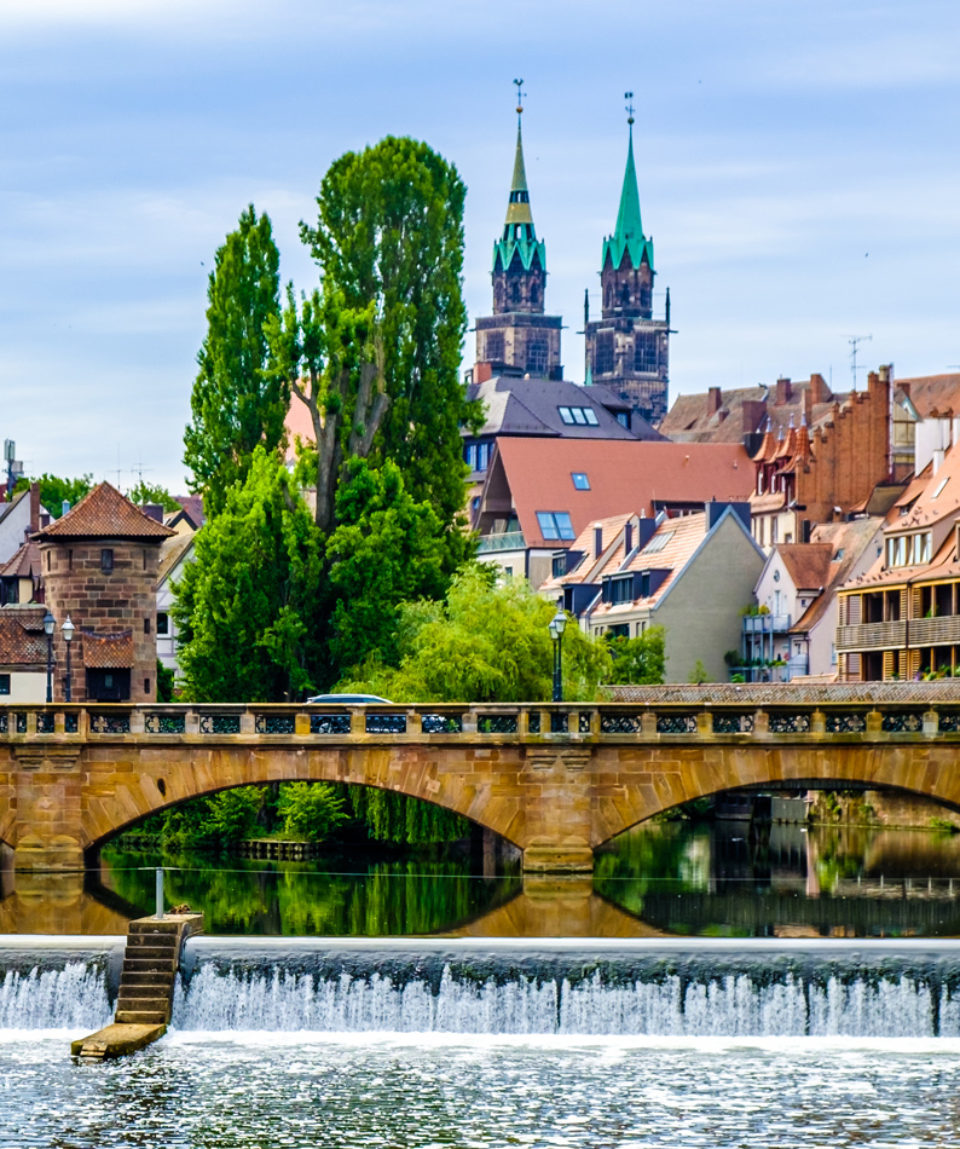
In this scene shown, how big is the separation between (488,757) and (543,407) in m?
104

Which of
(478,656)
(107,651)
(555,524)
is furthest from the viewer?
(555,524)

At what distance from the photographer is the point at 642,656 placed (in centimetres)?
10812

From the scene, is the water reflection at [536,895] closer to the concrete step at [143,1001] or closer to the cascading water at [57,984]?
the cascading water at [57,984]

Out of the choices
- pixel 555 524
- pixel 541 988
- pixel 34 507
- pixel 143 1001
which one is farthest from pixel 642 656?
pixel 143 1001

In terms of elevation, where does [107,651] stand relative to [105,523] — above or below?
below

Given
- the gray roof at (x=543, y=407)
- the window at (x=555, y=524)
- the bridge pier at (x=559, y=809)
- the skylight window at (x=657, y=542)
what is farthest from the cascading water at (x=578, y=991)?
the gray roof at (x=543, y=407)

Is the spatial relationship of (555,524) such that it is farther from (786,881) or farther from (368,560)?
(786,881)

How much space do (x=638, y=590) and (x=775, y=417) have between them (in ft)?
203

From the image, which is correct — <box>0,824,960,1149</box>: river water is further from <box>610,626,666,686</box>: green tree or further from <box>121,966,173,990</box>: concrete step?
<box>610,626,666,686</box>: green tree

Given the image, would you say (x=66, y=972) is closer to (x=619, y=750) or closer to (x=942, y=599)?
(x=619, y=750)

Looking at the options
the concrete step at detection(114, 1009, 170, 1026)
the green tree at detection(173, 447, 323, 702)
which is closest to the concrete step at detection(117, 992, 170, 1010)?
the concrete step at detection(114, 1009, 170, 1026)

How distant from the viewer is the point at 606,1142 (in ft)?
125

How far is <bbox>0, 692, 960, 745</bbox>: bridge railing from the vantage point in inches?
2435

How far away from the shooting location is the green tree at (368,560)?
81938 millimetres
